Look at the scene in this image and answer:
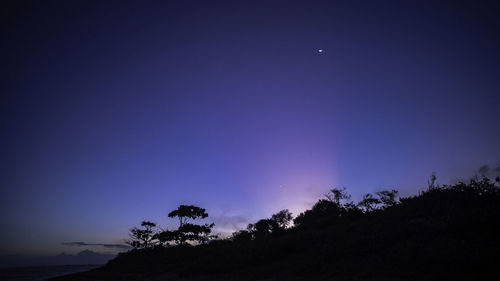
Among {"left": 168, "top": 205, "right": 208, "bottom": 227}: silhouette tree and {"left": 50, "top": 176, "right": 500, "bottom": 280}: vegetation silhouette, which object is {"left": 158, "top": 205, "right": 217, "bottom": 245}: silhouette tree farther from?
{"left": 50, "top": 176, "right": 500, "bottom": 280}: vegetation silhouette

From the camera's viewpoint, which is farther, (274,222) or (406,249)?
(274,222)

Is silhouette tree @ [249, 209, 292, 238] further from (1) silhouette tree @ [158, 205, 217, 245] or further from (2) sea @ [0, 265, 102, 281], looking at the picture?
(2) sea @ [0, 265, 102, 281]

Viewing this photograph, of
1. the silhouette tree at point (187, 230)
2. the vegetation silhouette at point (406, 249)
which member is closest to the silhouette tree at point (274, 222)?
the silhouette tree at point (187, 230)

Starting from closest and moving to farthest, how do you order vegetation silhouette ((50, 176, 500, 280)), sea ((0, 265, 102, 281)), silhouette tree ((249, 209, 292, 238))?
vegetation silhouette ((50, 176, 500, 280)) < sea ((0, 265, 102, 281)) < silhouette tree ((249, 209, 292, 238))

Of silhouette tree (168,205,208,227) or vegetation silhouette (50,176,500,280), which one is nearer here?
vegetation silhouette (50,176,500,280)

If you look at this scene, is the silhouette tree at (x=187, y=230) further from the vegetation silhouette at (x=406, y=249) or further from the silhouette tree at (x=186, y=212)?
the vegetation silhouette at (x=406, y=249)

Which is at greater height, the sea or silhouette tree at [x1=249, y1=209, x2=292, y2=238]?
silhouette tree at [x1=249, y1=209, x2=292, y2=238]

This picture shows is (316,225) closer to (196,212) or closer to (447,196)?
(447,196)

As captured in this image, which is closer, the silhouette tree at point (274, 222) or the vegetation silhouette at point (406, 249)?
the vegetation silhouette at point (406, 249)

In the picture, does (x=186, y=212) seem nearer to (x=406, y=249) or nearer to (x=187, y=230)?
(x=187, y=230)

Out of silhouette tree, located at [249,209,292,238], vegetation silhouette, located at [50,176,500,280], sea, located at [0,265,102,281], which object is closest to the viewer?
vegetation silhouette, located at [50,176,500,280]

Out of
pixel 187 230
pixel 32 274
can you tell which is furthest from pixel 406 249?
pixel 32 274

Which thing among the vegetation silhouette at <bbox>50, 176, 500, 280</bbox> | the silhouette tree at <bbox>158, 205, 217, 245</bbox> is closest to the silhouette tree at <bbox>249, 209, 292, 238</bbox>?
the silhouette tree at <bbox>158, 205, 217, 245</bbox>

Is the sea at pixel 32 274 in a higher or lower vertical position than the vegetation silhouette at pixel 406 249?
lower
